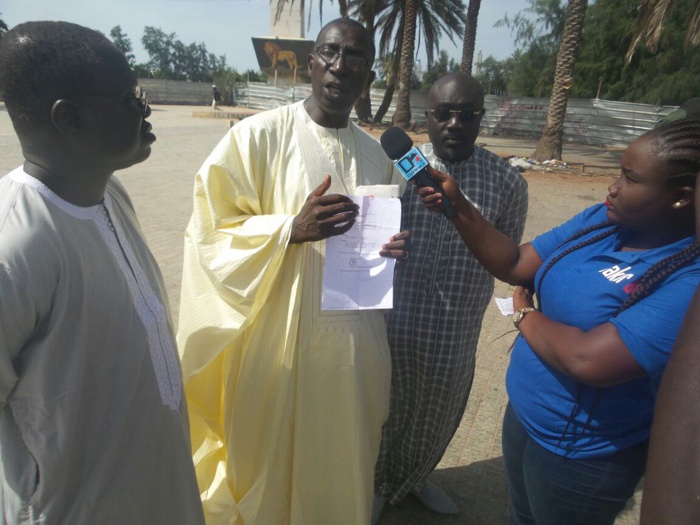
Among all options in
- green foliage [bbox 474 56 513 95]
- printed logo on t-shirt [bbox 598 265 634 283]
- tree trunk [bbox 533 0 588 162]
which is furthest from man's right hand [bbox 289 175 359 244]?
green foliage [bbox 474 56 513 95]

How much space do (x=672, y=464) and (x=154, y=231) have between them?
6.77 metres

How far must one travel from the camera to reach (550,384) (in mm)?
1526

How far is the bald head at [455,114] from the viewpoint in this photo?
2115mm

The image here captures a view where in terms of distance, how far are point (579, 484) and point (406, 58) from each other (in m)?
18.4

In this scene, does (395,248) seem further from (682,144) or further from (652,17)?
(652,17)

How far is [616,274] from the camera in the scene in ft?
4.55

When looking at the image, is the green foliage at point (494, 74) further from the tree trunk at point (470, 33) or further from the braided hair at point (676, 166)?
the braided hair at point (676, 166)

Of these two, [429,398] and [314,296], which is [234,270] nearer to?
[314,296]

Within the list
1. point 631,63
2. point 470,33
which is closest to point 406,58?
point 470,33

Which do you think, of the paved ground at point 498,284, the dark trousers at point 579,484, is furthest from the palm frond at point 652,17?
the dark trousers at point 579,484

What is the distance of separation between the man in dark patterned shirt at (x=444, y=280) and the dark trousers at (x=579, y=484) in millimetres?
693

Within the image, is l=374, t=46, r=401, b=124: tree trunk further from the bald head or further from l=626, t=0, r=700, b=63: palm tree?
the bald head

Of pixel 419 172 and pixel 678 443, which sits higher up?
pixel 419 172

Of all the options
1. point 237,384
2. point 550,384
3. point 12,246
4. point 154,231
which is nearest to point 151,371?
point 12,246
